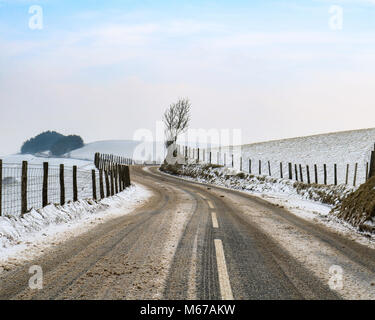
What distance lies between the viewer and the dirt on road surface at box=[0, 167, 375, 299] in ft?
13.8

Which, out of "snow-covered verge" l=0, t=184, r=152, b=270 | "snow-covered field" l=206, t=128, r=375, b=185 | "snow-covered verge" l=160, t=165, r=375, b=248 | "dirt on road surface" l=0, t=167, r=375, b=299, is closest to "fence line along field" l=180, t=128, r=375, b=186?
"snow-covered field" l=206, t=128, r=375, b=185

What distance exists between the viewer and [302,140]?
56.7 m

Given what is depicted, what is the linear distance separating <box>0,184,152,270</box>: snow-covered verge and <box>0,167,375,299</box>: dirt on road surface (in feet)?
1.54

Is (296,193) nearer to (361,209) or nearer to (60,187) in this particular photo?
(361,209)

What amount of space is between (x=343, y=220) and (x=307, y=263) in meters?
5.80

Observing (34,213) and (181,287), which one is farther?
(34,213)

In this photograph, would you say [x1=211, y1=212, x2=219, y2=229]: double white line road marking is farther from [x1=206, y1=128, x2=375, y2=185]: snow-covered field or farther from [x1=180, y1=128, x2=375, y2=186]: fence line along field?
[x1=206, y1=128, x2=375, y2=185]: snow-covered field

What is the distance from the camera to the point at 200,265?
17.4 feet

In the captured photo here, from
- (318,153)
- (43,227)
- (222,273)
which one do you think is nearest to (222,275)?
(222,273)

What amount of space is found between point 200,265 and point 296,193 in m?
17.7

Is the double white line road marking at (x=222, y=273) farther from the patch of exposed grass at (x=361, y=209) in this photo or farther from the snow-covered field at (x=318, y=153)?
the snow-covered field at (x=318, y=153)
